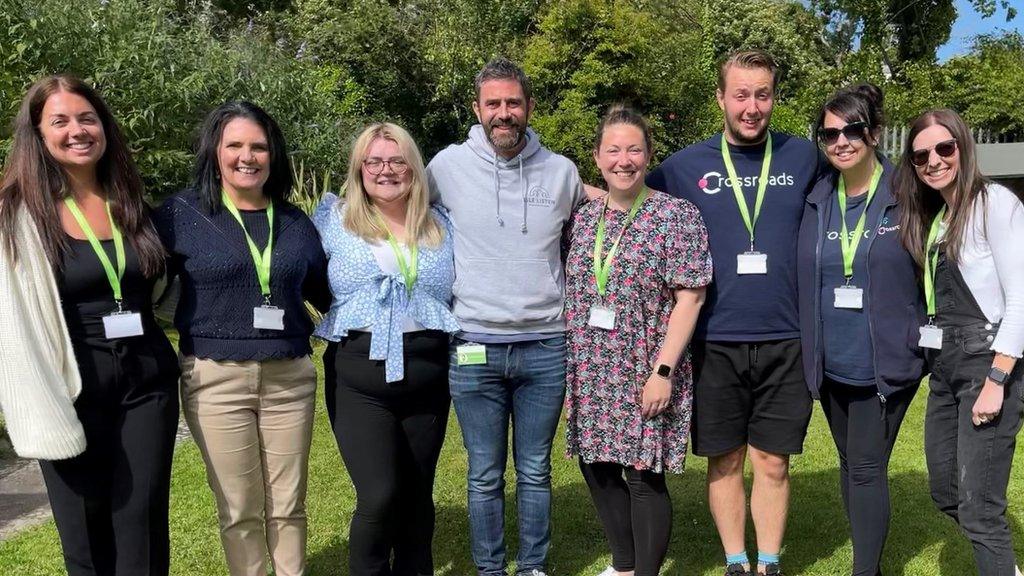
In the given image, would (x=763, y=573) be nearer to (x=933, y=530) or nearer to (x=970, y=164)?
(x=933, y=530)

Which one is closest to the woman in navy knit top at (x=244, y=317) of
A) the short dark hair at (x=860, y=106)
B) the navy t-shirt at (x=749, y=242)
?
the navy t-shirt at (x=749, y=242)

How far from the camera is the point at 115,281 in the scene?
2697mm

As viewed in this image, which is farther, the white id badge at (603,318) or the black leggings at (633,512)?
the black leggings at (633,512)

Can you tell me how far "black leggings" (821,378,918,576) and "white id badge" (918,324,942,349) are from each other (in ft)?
0.87

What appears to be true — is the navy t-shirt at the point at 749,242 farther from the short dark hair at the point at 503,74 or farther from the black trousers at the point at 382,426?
the black trousers at the point at 382,426

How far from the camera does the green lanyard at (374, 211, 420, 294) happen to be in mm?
3176

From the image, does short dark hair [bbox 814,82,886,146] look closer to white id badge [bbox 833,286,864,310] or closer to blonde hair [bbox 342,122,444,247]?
white id badge [bbox 833,286,864,310]

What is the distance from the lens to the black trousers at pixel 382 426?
3.16 meters

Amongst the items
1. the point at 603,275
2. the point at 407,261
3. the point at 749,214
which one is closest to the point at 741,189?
the point at 749,214

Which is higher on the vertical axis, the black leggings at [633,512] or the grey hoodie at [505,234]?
the grey hoodie at [505,234]

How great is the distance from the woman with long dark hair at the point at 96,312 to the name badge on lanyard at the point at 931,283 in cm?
267

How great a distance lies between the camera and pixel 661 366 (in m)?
3.20

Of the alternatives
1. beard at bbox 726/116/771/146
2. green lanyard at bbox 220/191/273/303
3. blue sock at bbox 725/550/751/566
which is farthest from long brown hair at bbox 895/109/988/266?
green lanyard at bbox 220/191/273/303

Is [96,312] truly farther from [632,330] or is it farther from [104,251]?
[632,330]
